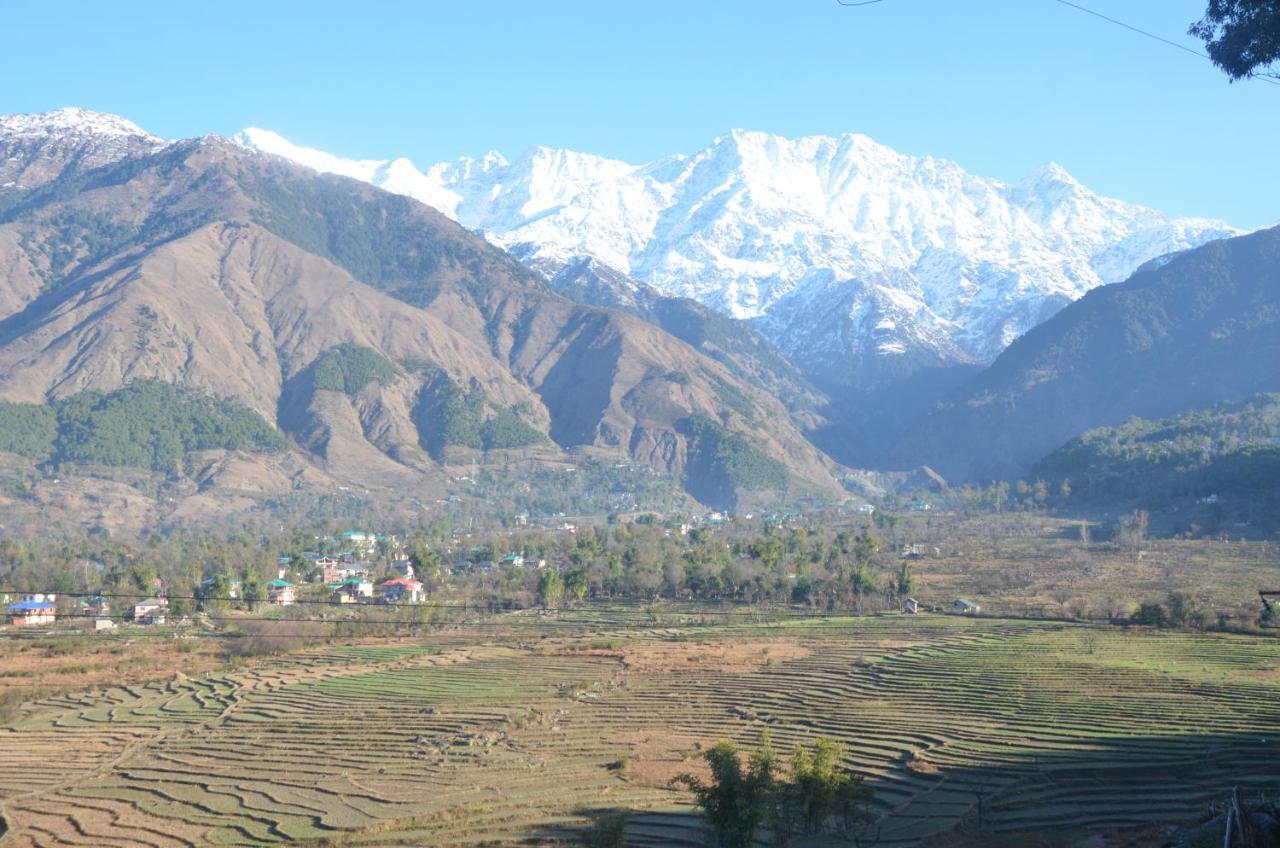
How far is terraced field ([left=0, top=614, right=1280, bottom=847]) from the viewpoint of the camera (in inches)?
1785

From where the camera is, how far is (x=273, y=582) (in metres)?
121

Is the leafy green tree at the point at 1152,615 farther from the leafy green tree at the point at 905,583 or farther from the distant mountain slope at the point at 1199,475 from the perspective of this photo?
the distant mountain slope at the point at 1199,475

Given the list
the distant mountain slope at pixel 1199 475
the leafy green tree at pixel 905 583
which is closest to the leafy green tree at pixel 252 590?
the leafy green tree at pixel 905 583

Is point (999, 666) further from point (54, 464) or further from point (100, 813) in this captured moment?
point (54, 464)

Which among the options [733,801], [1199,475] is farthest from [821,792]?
[1199,475]

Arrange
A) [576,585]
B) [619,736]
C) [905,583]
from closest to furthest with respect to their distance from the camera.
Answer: [619,736], [905,583], [576,585]

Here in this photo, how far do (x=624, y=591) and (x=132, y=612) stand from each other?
149 ft

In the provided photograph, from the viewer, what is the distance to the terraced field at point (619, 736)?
45.3 meters

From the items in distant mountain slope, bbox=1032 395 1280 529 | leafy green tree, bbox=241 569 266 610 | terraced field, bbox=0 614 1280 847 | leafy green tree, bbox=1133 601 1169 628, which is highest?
distant mountain slope, bbox=1032 395 1280 529

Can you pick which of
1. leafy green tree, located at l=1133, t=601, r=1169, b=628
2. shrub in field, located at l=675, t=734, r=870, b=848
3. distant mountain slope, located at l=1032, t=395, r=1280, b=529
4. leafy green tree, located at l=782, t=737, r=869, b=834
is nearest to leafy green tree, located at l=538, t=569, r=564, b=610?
leafy green tree, located at l=1133, t=601, r=1169, b=628

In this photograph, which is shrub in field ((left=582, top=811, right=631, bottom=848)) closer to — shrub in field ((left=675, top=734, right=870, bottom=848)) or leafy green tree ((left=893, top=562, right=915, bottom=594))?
shrub in field ((left=675, top=734, right=870, bottom=848))

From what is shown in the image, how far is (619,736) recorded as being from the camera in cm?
5884

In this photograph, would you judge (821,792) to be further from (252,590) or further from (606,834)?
(252,590)

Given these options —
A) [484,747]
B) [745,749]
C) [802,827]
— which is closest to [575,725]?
[484,747]
